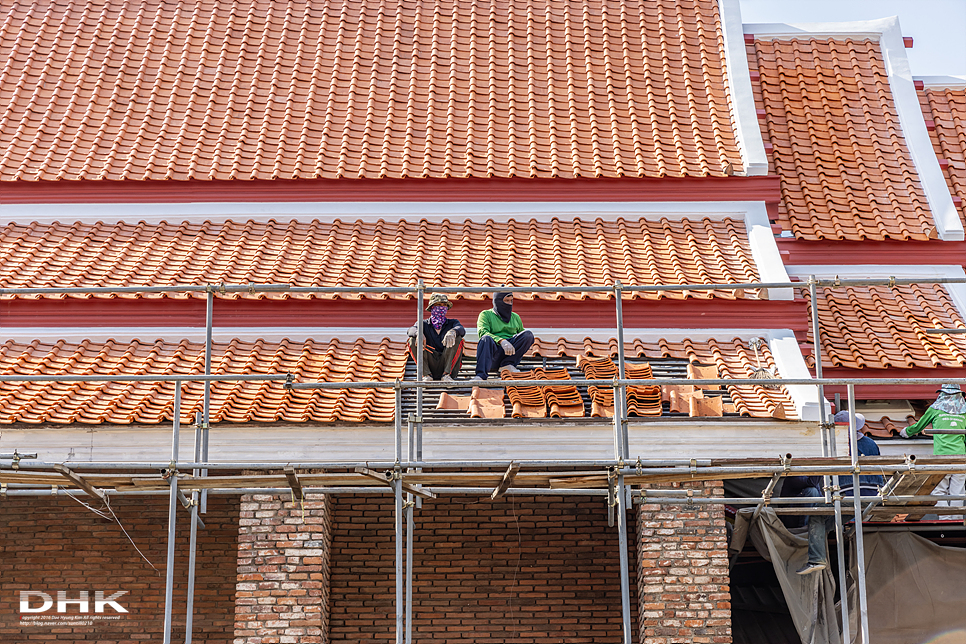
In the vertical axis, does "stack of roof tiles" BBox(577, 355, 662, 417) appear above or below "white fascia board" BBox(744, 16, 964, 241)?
below

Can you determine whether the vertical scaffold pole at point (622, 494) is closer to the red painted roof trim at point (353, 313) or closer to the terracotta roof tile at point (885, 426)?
the red painted roof trim at point (353, 313)

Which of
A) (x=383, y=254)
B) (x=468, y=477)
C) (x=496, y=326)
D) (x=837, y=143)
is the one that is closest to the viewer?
(x=468, y=477)

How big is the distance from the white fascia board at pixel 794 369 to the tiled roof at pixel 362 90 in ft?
8.26

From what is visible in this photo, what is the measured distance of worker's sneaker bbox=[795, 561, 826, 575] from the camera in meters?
11.0

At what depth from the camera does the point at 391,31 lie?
16.8 m

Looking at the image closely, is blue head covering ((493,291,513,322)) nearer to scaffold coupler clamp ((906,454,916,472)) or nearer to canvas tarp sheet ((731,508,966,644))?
canvas tarp sheet ((731,508,966,644))

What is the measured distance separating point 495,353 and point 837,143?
20.7 feet

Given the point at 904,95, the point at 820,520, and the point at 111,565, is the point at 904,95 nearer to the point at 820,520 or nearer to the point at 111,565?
the point at 820,520

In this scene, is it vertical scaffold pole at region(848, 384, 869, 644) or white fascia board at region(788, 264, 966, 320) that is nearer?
vertical scaffold pole at region(848, 384, 869, 644)

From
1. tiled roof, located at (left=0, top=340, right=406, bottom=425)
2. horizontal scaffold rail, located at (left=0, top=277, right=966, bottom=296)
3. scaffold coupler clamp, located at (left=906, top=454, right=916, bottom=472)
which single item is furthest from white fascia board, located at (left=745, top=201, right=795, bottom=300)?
tiled roof, located at (left=0, top=340, right=406, bottom=425)

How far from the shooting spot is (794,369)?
39.0 feet

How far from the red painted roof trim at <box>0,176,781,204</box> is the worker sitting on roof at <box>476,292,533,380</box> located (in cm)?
263

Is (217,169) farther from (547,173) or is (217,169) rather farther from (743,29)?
(743,29)

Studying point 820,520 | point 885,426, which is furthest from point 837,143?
point 820,520
